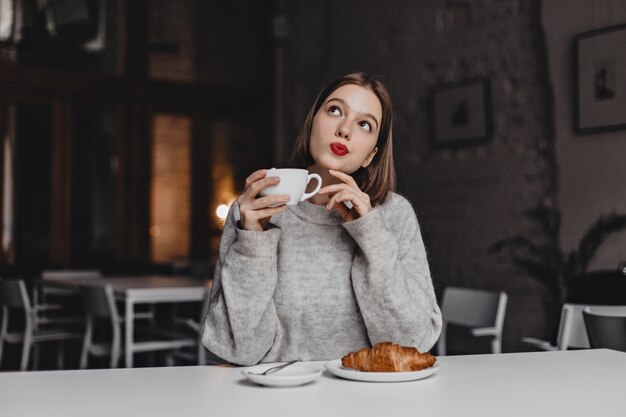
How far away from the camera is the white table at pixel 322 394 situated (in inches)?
42.6

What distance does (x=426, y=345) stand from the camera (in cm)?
160

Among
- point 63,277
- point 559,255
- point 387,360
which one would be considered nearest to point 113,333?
point 63,277

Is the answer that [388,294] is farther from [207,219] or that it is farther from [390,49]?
[207,219]

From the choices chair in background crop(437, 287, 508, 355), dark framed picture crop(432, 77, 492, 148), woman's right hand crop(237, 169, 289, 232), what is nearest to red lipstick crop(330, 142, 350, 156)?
woman's right hand crop(237, 169, 289, 232)

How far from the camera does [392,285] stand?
1529mm

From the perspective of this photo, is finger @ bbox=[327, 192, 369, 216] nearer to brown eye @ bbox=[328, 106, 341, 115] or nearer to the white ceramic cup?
the white ceramic cup

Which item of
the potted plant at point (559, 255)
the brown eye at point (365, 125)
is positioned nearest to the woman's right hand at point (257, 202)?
the brown eye at point (365, 125)

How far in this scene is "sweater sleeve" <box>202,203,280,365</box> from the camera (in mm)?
1516

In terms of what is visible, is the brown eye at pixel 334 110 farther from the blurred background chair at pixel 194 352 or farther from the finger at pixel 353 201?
the blurred background chair at pixel 194 352

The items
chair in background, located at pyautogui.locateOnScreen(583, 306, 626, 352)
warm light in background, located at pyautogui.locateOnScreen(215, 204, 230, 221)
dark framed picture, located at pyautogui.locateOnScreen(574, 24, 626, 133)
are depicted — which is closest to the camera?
chair in background, located at pyautogui.locateOnScreen(583, 306, 626, 352)

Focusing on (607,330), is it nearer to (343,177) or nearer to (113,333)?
(343,177)

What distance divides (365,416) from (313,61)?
681 centimetres

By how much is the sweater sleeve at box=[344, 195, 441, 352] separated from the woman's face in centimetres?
14

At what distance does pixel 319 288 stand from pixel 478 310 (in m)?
2.10
